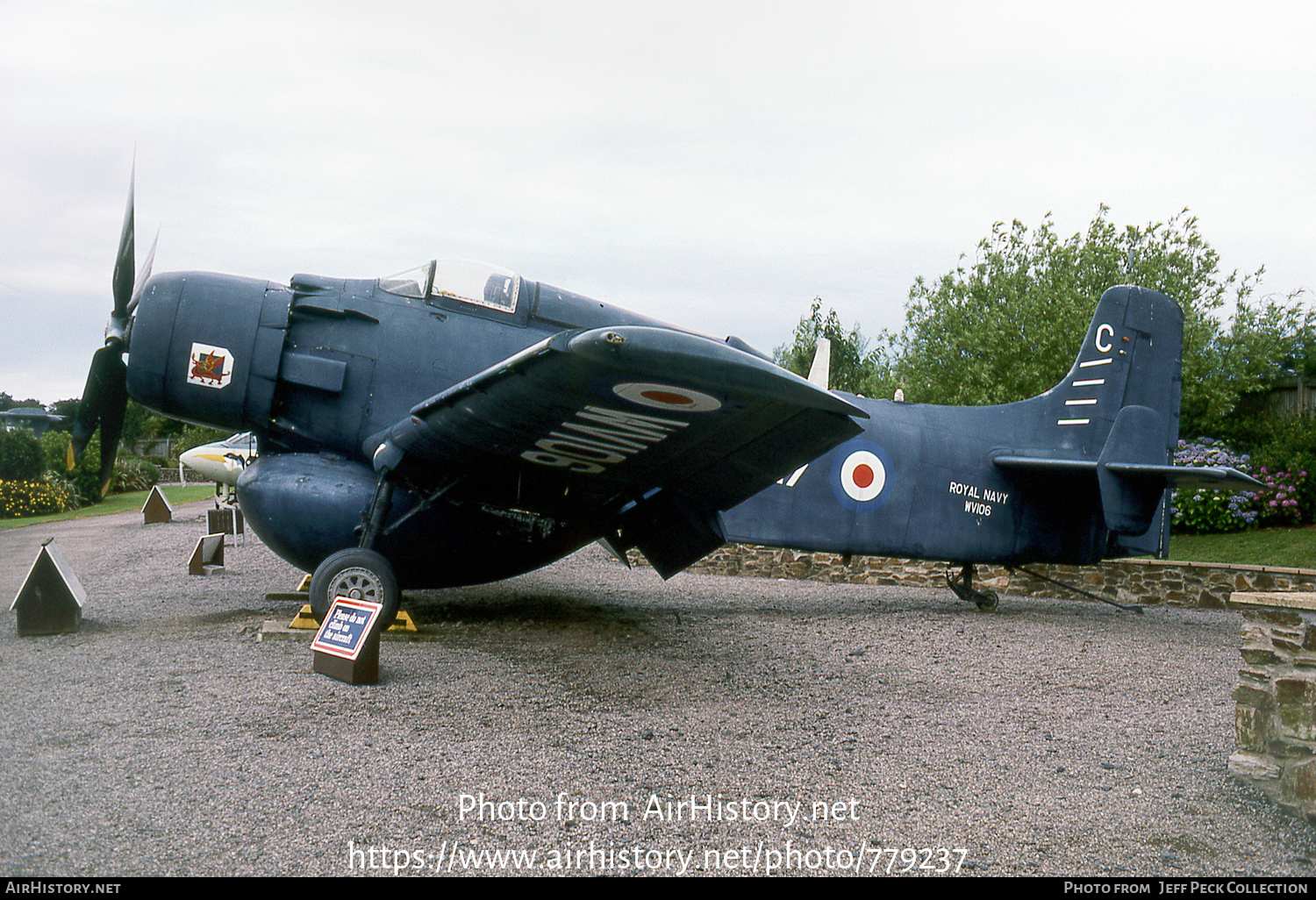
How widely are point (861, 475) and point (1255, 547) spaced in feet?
31.4

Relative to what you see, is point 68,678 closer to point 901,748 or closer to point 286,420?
point 286,420

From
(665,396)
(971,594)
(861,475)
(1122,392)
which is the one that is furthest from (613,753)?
(1122,392)

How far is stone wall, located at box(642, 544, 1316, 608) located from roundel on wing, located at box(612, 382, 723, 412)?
4.61 meters

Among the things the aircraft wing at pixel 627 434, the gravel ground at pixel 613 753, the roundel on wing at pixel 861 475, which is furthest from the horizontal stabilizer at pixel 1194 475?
the aircraft wing at pixel 627 434

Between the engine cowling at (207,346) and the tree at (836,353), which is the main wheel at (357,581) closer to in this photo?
→ the engine cowling at (207,346)

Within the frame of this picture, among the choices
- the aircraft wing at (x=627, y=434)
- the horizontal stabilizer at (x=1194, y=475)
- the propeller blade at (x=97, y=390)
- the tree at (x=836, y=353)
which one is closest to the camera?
the aircraft wing at (x=627, y=434)

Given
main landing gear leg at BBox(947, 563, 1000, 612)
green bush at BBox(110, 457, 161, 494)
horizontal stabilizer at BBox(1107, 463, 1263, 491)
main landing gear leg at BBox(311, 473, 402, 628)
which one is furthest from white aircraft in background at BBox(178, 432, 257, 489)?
horizontal stabilizer at BBox(1107, 463, 1263, 491)

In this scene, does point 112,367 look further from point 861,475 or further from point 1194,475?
point 1194,475

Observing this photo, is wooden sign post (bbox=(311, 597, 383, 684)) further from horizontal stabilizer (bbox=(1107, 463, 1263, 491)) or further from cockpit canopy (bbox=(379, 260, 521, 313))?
horizontal stabilizer (bbox=(1107, 463, 1263, 491))

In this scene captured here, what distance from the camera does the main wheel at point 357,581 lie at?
5117mm

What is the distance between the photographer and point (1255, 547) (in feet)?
42.0

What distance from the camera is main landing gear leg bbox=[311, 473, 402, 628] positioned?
5.09 m

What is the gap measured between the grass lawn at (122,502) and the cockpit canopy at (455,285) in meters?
3.26
